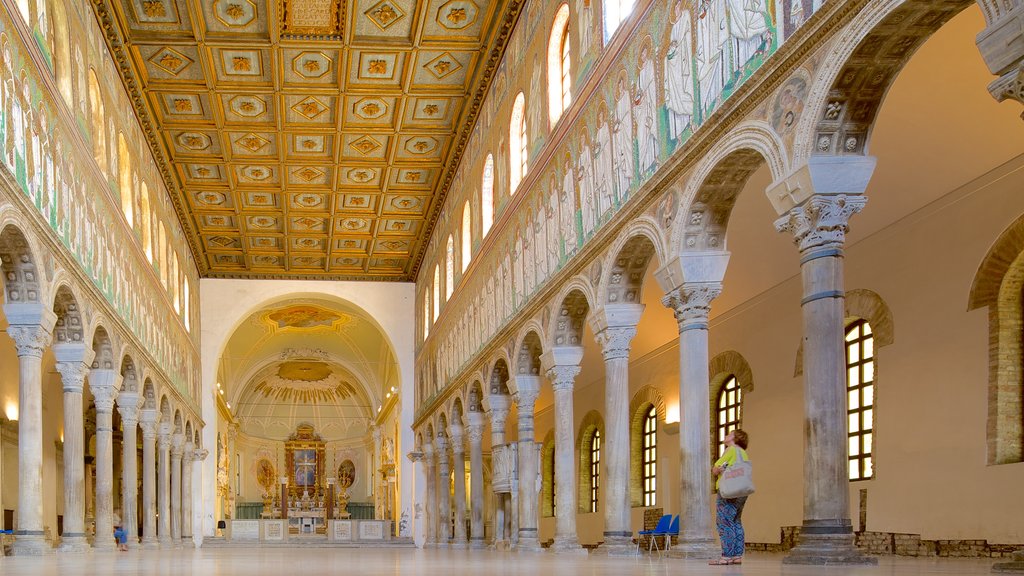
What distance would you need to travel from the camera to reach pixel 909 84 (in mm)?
14188

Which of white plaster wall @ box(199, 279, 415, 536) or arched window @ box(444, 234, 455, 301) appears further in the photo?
white plaster wall @ box(199, 279, 415, 536)

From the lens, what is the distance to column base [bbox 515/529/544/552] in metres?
21.9

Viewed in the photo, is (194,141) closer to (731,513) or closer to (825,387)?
(731,513)

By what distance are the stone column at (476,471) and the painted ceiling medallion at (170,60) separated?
11.0 meters

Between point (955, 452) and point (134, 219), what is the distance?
20456 mm

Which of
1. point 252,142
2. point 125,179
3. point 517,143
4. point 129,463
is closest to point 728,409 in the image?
point 517,143

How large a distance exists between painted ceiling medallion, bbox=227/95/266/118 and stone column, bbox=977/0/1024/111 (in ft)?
77.0

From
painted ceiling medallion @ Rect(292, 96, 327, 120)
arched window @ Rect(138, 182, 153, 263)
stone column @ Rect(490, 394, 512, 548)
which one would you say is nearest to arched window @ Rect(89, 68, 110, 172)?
arched window @ Rect(138, 182, 153, 263)

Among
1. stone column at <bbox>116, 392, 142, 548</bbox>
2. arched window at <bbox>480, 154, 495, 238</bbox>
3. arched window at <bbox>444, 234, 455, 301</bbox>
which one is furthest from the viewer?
arched window at <bbox>444, 234, 455, 301</bbox>

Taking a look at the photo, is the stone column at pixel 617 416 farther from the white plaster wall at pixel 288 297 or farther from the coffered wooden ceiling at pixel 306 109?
the white plaster wall at pixel 288 297

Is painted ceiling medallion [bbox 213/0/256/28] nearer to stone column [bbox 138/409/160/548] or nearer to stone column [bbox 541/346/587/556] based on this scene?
stone column [bbox 541/346/587/556]

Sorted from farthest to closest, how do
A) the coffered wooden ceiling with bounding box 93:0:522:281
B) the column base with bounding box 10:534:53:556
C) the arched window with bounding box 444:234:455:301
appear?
the arched window with bounding box 444:234:455:301 → the coffered wooden ceiling with bounding box 93:0:522:281 → the column base with bounding box 10:534:53:556

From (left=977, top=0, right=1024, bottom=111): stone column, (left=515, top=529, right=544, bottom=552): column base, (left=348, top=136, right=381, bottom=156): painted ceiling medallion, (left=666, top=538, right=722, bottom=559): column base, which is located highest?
(left=348, top=136, right=381, bottom=156): painted ceiling medallion

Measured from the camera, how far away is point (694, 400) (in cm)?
1334
